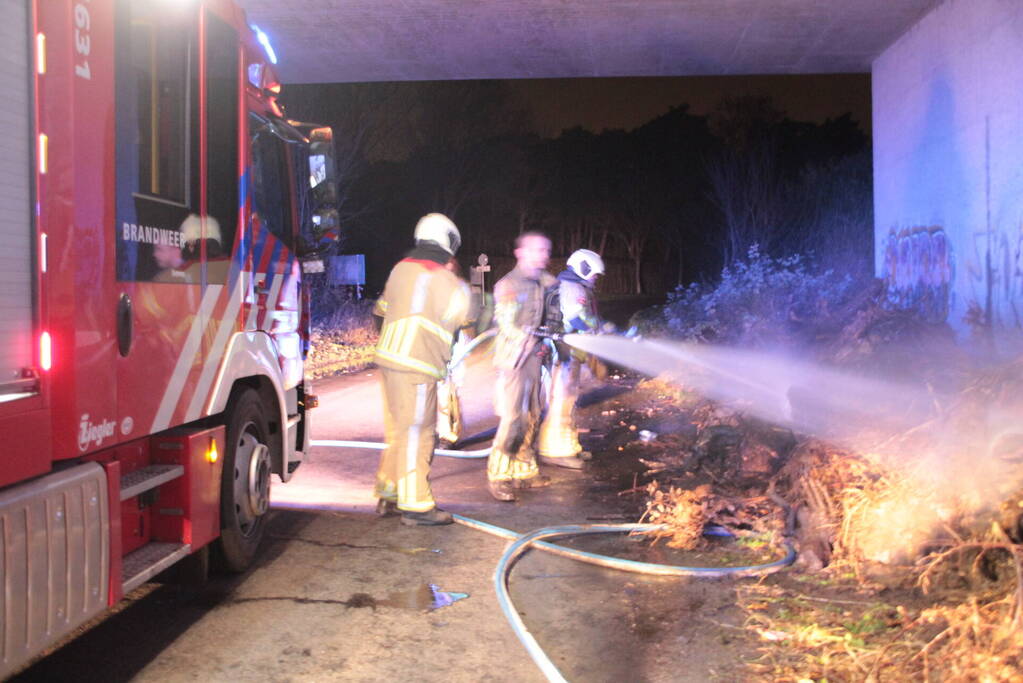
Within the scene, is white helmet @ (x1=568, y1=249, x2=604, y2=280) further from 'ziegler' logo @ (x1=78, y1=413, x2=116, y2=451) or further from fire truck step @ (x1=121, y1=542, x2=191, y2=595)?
'ziegler' logo @ (x1=78, y1=413, x2=116, y2=451)

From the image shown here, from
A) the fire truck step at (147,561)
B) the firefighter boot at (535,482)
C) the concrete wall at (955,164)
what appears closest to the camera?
the fire truck step at (147,561)

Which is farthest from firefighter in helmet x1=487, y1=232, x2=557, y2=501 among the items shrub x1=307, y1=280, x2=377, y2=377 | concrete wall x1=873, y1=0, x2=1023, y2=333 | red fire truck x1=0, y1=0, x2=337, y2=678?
shrub x1=307, y1=280, x2=377, y2=377

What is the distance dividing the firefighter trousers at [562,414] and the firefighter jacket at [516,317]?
3.77 feet

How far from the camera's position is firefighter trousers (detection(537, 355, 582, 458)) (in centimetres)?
855

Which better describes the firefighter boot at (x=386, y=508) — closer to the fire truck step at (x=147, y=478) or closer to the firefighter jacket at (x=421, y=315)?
the firefighter jacket at (x=421, y=315)

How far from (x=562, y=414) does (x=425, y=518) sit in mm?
2637

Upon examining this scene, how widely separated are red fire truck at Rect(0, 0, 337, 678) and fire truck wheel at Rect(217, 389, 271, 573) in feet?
0.04

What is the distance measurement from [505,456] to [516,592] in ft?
7.37

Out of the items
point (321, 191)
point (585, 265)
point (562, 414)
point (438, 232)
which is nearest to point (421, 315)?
point (438, 232)

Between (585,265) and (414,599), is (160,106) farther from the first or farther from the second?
(585,265)

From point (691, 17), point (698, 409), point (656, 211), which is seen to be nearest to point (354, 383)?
point (698, 409)

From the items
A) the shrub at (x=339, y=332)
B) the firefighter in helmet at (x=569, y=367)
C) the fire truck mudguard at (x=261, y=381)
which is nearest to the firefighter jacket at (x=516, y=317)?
the firefighter in helmet at (x=569, y=367)

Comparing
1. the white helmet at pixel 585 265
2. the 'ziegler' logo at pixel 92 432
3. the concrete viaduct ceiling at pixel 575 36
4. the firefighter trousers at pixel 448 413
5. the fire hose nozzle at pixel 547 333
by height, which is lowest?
the firefighter trousers at pixel 448 413

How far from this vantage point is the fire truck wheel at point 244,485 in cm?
495
